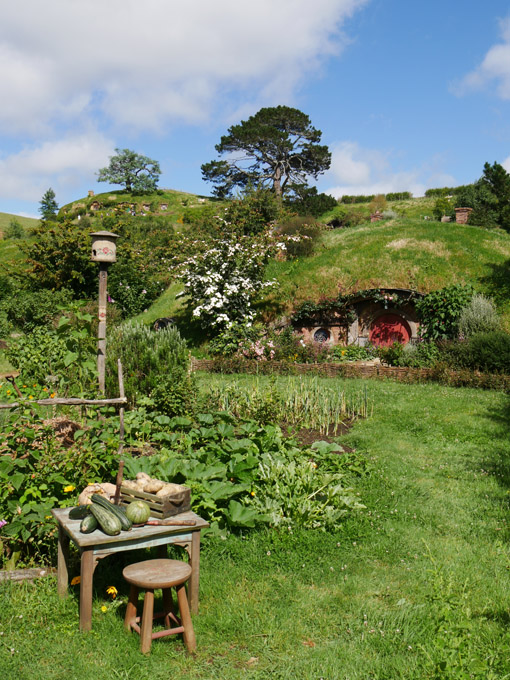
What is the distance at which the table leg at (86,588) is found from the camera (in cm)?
334

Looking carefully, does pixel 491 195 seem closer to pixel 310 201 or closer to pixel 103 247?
pixel 310 201

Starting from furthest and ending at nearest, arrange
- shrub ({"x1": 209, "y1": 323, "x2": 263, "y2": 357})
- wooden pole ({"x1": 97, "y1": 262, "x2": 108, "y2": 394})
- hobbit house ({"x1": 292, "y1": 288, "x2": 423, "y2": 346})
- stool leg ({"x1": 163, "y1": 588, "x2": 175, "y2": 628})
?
hobbit house ({"x1": 292, "y1": 288, "x2": 423, "y2": 346}) < shrub ({"x1": 209, "y1": 323, "x2": 263, "y2": 357}) < wooden pole ({"x1": 97, "y1": 262, "x2": 108, "y2": 394}) < stool leg ({"x1": 163, "y1": 588, "x2": 175, "y2": 628})

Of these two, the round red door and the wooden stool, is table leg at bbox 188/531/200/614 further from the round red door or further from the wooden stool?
the round red door

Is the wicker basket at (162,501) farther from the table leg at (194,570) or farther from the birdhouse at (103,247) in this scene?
the birdhouse at (103,247)

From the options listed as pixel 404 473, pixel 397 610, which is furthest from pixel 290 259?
pixel 397 610

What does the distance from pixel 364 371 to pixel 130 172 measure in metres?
63.2

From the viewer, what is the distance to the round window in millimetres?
19312

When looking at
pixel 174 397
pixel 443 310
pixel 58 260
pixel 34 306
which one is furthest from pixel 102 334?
pixel 58 260

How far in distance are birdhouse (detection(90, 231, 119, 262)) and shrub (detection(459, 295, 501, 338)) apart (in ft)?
37.2

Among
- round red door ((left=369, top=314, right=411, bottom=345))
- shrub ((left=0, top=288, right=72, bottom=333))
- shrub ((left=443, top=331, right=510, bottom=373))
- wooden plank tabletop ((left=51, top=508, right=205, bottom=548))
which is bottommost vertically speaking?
wooden plank tabletop ((left=51, top=508, right=205, bottom=548))

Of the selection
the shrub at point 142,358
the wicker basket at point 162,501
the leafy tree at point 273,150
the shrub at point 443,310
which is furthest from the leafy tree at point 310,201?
the wicker basket at point 162,501

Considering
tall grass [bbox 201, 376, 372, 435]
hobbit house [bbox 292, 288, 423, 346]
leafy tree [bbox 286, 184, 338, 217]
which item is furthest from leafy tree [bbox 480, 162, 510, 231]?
tall grass [bbox 201, 376, 372, 435]

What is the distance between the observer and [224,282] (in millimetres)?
18297

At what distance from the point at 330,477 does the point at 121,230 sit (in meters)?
26.6
